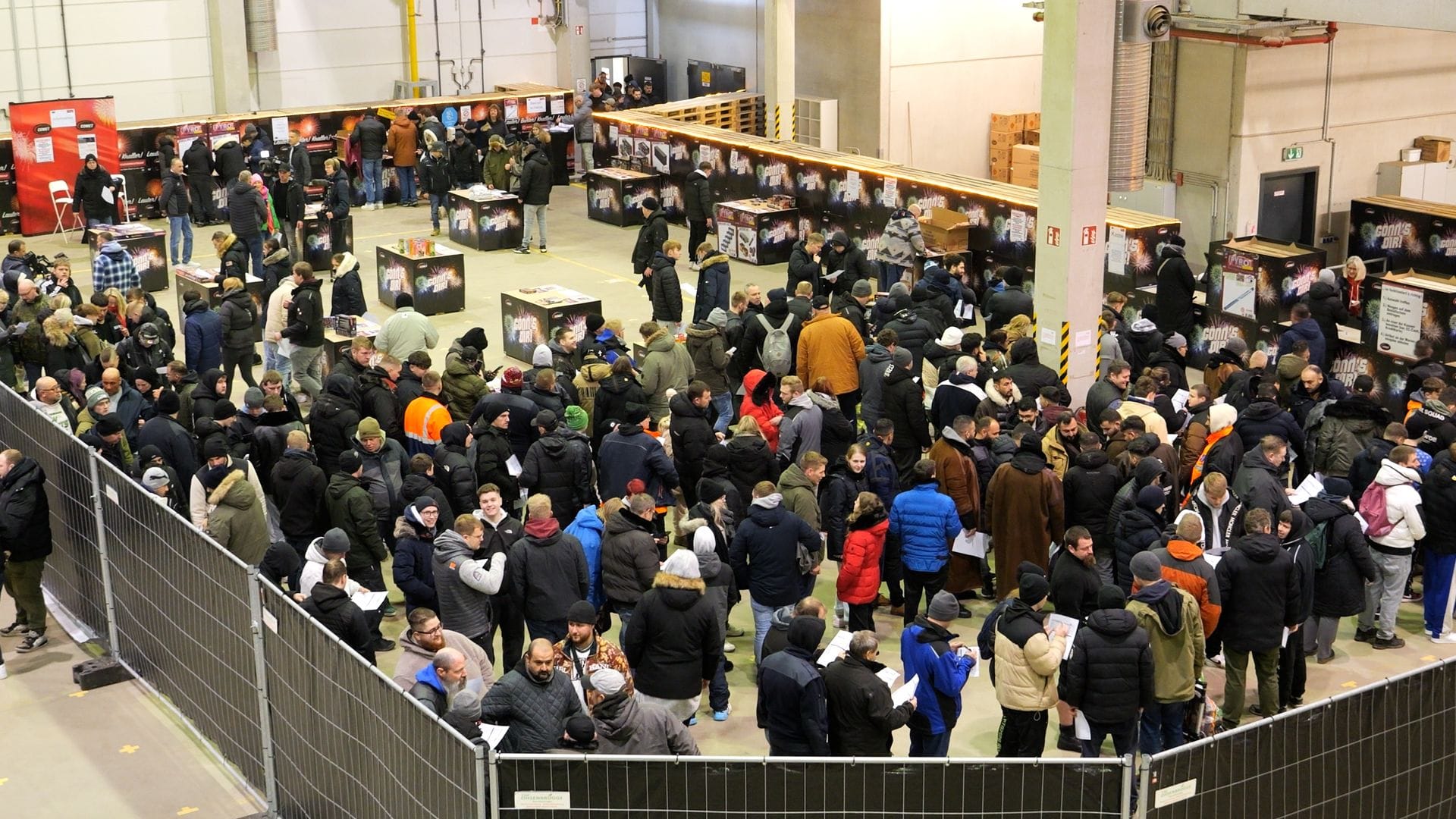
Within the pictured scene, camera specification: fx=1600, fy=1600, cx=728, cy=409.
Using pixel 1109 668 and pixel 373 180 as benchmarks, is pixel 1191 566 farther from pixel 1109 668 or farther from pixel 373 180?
pixel 373 180

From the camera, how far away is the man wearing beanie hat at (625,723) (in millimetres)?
8008

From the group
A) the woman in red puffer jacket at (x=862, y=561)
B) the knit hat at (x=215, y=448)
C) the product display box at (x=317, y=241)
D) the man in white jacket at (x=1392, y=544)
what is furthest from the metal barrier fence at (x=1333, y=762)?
the product display box at (x=317, y=241)

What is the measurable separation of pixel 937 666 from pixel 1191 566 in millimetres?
1958

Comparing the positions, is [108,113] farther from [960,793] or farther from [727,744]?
[960,793]

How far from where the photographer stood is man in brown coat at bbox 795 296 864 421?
565 inches

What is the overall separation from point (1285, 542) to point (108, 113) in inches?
833

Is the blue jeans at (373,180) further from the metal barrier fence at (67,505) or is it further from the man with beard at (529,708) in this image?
the man with beard at (529,708)

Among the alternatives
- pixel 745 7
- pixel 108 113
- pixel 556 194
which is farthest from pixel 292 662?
pixel 745 7

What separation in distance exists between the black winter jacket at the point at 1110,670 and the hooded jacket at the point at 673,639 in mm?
2067

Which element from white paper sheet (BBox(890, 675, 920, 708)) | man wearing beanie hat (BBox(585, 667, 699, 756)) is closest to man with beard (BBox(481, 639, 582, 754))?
man wearing beanie hat (BBox(585, 667, 699, 756))

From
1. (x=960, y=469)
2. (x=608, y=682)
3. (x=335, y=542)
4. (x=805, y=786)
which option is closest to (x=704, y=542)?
(x=608, y=682)

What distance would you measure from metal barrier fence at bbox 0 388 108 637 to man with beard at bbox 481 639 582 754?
418 cm

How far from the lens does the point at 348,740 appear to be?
820 cm

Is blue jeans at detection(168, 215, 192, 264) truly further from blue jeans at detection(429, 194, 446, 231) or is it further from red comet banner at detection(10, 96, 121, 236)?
blue jeans at detection(429, 194, 446, 231)
